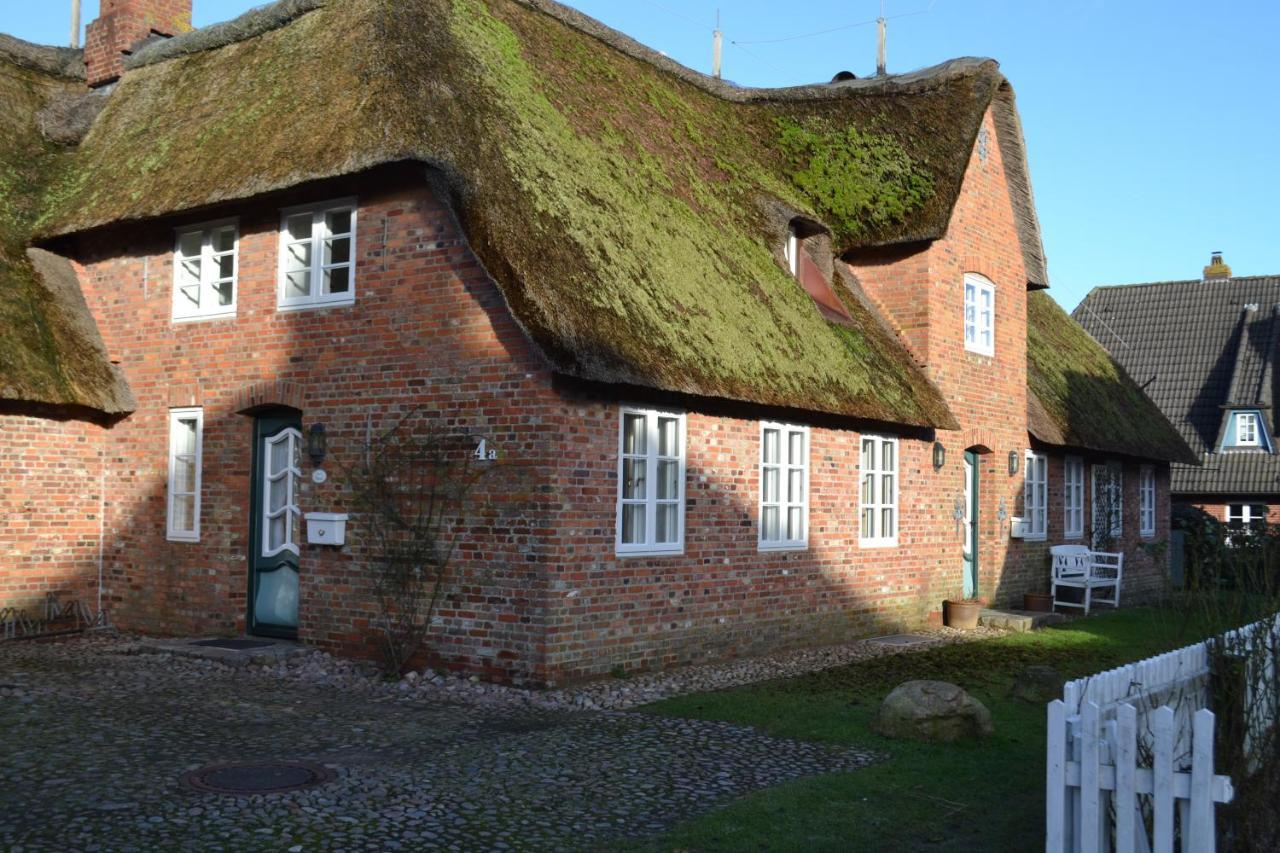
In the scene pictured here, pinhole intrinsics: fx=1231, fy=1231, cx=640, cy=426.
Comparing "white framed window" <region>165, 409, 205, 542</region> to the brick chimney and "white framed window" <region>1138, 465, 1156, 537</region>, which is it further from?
"white framed window" <region>1138, 465, 1156, 537</region>

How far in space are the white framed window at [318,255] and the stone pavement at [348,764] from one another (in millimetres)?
3697

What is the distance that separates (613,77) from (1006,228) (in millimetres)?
6635

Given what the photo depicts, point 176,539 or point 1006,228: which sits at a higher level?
point 1006,228

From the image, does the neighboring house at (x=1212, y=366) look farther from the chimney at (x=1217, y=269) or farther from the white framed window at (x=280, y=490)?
the white framed window at (x=280, y=490)

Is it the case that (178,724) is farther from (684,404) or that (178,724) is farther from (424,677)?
(684,404)

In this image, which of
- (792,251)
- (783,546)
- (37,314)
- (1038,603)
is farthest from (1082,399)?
(37,314)

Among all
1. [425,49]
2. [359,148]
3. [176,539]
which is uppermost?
[425,49]

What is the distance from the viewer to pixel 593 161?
12.6 meters

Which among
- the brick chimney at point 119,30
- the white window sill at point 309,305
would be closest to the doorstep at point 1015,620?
the white window sill at point 309,305

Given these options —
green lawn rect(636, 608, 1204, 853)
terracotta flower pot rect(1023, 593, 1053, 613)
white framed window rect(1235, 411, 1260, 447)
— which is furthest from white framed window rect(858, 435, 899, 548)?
white framed window rect(1235, 411, 1260, 447)

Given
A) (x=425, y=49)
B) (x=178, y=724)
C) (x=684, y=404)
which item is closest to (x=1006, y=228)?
(x=684, y=404)

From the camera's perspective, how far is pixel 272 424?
12.5 meters

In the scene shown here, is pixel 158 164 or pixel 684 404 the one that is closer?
pixel 684 404

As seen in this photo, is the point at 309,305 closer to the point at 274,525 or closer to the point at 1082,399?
the point at 274,525
